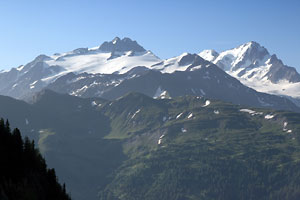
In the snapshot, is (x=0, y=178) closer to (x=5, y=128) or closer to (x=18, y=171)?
(x=18, y=171)

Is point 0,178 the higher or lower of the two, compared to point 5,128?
lower

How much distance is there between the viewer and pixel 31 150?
298 ft

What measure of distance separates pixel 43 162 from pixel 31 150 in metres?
3.23

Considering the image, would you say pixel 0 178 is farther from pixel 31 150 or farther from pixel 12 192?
pixel 31 150

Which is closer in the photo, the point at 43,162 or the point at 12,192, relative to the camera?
the point at 12,192

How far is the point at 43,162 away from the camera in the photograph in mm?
92125

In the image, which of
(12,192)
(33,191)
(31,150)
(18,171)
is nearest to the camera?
(12,192)

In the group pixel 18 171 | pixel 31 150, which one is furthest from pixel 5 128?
pixel 18 171

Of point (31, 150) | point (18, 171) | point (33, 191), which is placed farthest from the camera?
point (31, 150)

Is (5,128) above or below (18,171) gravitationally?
above

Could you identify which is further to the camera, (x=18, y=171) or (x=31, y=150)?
(x=31, y=150)

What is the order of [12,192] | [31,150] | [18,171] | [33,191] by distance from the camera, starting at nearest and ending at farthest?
1. [12,192]
2. [33,191]
3. [18,171]
4. [31,150]

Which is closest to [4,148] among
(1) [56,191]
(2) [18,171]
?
(2) [18,171]

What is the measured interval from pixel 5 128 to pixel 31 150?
20.1ft
